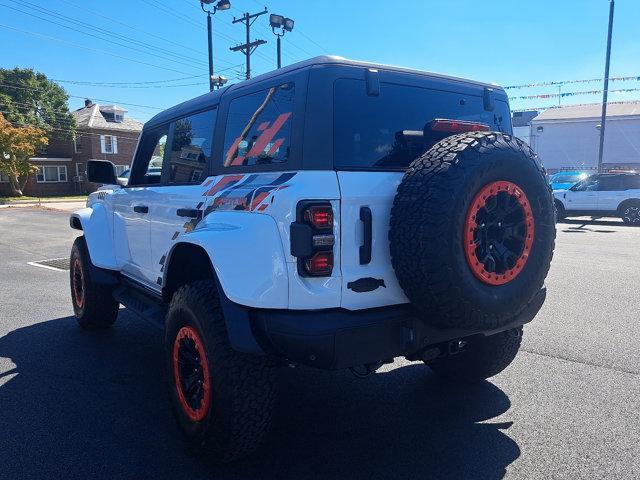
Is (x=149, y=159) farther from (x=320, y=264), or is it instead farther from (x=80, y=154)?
(x=80, y=154)

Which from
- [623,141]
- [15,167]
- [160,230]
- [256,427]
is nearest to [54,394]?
[160,230]

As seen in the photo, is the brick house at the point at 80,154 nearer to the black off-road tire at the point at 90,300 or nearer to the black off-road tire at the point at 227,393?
the black off-road tire at the point at 90,300

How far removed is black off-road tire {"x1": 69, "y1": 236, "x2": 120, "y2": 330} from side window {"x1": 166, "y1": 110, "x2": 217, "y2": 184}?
5.79ft

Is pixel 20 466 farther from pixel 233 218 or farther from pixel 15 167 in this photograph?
pixel 15 167

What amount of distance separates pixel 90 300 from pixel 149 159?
1.60 metres

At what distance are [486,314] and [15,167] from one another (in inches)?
1688

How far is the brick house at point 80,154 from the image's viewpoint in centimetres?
4284

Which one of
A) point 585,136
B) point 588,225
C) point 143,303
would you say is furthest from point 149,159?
point 585,136

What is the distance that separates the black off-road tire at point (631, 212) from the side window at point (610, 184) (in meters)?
0.59

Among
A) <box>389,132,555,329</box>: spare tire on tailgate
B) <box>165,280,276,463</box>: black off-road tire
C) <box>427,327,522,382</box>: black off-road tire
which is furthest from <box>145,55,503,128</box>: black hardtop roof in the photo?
<box>427,327,522,382</box>: black off-road tire

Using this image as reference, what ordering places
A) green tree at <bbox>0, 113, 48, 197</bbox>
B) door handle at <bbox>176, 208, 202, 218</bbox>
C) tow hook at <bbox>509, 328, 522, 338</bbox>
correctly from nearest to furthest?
1. door handle at <bbox>176, 208, 202, 218</bbox>
2. tow hook at <bbox>509, 328, 522, 338</bbox>
3. green tree at <bbox>0, 113, 48, 197</bbox>

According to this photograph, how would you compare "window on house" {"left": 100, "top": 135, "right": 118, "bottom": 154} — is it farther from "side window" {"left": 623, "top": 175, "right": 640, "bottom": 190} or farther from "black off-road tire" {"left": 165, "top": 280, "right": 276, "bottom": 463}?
"black off-road tire" {"left": 165, "top": 280, "right": 276, "bottom": 463}

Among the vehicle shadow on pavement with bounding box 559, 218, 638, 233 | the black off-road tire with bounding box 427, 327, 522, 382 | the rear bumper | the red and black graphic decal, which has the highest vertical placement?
the red and black graphic decal

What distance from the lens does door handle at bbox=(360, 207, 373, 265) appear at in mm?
2426
